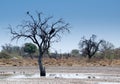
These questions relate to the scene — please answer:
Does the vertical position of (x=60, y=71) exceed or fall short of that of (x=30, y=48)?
it falls short

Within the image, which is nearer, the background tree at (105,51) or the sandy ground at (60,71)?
the sandy ground at (60,71)

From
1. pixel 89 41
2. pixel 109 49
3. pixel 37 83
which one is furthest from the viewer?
pixel 109 49

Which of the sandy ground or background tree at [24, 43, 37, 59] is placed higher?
background tree at [24, 43, 37, 59]

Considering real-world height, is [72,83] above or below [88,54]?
below

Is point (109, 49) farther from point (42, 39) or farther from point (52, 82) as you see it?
point (52, 82)

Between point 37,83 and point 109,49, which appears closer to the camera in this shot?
point 37,83

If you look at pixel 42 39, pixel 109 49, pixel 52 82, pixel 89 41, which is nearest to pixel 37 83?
pixel 52 82

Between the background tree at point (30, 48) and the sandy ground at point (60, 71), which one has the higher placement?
the background tree at point (30, 48)

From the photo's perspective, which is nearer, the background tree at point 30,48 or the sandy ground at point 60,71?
the sandy ground at point 60,71

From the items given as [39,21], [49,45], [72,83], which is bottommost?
[72,83]

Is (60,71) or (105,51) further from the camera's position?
(105,51)

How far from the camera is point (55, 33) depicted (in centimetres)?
3581

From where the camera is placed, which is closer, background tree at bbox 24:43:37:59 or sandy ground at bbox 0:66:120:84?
sandy ground at bbox 0:66:120:84

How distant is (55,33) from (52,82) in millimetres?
10926
